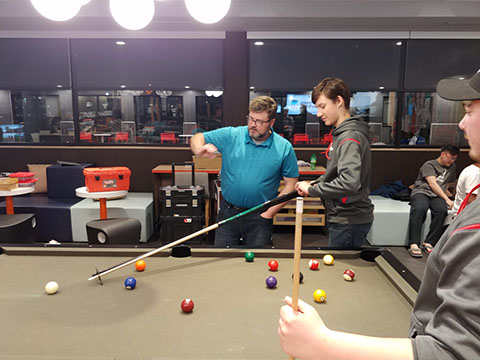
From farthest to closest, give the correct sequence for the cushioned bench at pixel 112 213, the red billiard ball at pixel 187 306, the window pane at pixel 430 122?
1. the window pane at pixel 430 122
2. the cushioned bench at pixel 112 213
3. the red billiard ball at pixel 187 306

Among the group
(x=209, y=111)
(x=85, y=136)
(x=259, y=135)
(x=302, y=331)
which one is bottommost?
(x=302, y=331)

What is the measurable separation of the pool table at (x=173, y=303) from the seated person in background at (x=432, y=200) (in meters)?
2.69

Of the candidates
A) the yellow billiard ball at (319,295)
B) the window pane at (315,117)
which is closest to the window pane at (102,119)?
the window pane at (315,117)

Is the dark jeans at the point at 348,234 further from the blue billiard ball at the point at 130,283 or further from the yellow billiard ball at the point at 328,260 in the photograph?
the blue billiard ball at the point at 130,283

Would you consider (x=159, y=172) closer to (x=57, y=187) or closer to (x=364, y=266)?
(x=57, y=187)

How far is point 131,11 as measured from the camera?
2.07m

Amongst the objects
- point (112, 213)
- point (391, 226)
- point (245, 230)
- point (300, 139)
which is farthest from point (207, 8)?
point (300, 139)

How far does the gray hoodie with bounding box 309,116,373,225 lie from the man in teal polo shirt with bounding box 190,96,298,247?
0.46m

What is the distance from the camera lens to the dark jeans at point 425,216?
14.4ft

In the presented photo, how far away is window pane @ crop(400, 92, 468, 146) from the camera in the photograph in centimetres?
555

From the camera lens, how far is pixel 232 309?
1551 millimetres

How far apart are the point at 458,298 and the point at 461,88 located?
0.42 m

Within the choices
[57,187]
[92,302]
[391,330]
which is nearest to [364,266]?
[391,330]

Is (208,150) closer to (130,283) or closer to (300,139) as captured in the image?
(130,283)
